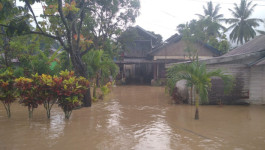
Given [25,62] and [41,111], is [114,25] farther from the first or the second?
[41,111]

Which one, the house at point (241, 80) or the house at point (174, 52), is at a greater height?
the house at point (174, 52)

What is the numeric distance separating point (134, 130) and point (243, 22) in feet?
94.0

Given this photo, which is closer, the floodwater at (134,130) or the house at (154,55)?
the floodwater at (134,130)

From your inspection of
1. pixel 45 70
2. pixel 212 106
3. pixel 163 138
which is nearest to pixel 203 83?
pixel 163 138

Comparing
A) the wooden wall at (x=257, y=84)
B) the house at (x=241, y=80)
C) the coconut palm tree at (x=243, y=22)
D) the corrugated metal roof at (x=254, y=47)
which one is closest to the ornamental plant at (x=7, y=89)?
the house at (x=241, y=80)

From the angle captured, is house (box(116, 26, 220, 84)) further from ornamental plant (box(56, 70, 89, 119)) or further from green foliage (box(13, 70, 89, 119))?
green foliage (box(13, 70, 89, 119))

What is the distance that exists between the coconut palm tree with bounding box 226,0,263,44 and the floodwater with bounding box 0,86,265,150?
2368cm

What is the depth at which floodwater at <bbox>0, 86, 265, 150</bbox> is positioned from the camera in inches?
181

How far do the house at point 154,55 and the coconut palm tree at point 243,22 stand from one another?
8.83 meters

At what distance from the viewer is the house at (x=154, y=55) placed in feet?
69.6

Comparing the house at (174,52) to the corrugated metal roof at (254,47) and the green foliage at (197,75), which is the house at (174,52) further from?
the green foliage at (197,75)

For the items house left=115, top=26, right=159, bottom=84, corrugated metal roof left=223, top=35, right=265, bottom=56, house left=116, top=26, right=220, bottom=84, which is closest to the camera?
corrugated metal roof left=223, top=35, right=265, bottom=56

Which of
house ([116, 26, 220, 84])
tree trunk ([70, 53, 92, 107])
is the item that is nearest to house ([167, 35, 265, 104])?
tree trunk ([70, 53, 92, 107])

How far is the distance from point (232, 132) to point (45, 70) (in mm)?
8192
